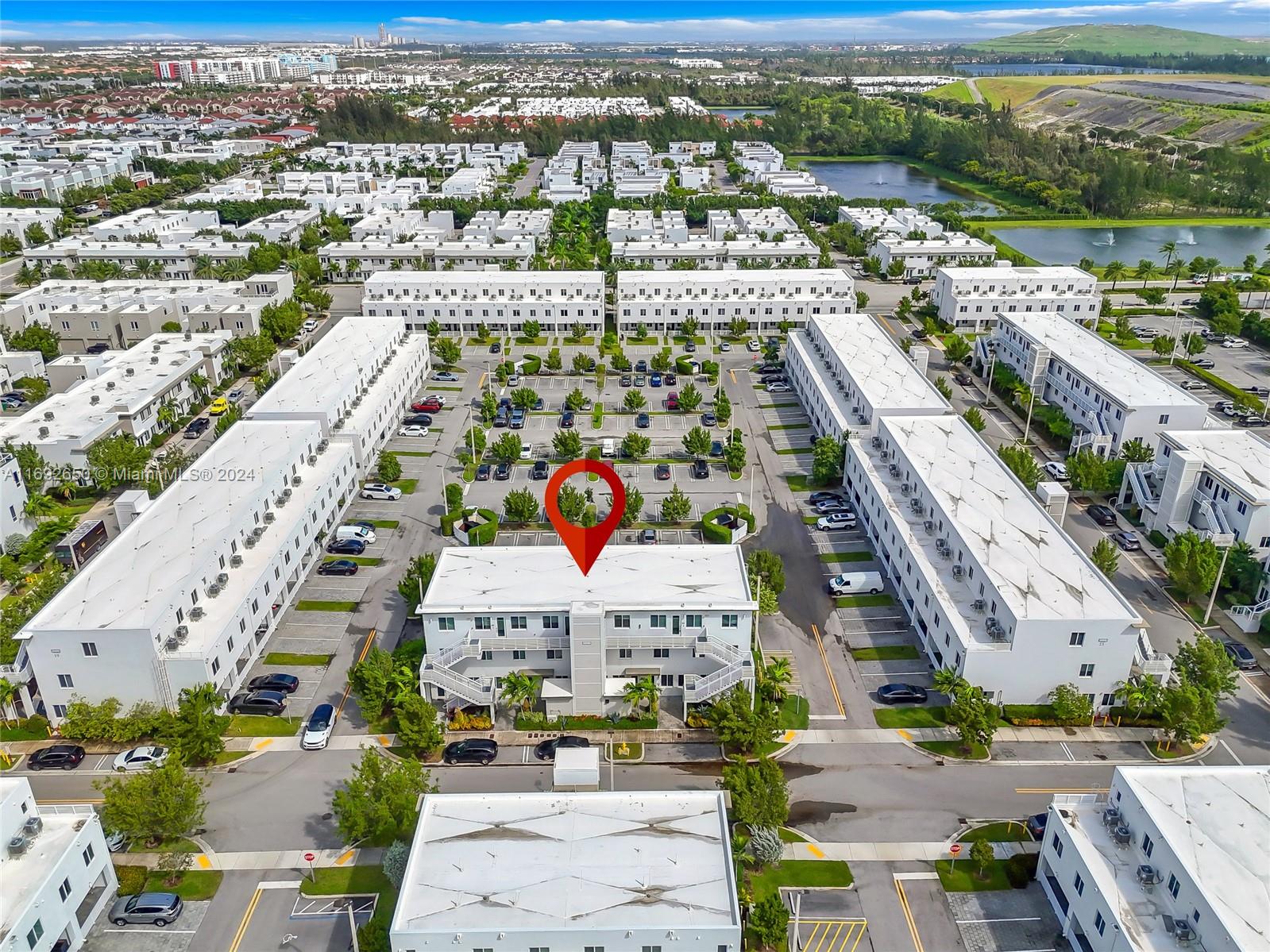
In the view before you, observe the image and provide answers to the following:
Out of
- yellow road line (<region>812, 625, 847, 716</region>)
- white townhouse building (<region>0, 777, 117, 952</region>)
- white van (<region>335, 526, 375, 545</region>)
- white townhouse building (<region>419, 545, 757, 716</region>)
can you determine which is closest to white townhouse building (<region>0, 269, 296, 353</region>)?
white van (<region>335, 526, 375, 545</region>)

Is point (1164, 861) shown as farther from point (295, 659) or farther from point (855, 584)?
point (295, 659)

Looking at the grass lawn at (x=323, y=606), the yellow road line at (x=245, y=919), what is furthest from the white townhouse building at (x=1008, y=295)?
the yellow road line at (x=245, y=919)

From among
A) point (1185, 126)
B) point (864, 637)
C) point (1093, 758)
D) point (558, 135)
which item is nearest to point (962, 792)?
point (1093, 758)

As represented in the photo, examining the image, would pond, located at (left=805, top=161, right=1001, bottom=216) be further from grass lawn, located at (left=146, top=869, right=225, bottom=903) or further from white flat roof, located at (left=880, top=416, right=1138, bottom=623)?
grass lawn, located at (left=146, top=869, right=225, bottom=903)

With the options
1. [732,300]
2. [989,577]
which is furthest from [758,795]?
[732,300]

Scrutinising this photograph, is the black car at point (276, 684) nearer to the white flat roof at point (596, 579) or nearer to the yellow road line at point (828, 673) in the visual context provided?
the white flat roof at point (596, 579)
